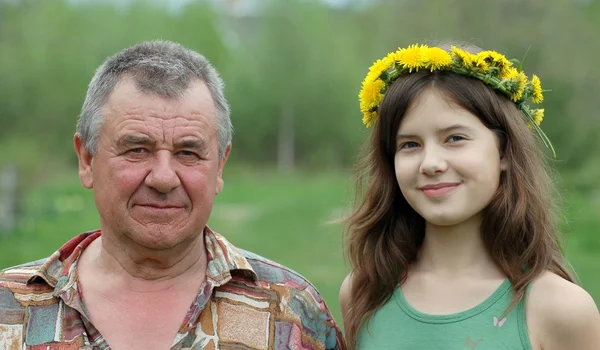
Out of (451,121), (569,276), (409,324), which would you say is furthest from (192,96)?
(569,276)

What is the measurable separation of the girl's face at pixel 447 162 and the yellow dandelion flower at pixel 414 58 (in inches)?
5.1

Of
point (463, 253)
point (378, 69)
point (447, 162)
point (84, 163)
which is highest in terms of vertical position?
point (378, 69)

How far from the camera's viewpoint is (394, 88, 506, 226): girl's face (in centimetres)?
337

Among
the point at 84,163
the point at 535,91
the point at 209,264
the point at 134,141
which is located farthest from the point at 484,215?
the point at 84,163

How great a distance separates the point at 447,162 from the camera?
3363mm

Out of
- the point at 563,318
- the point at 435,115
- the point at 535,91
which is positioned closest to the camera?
the point at 563,318

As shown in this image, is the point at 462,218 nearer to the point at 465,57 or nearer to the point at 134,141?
the point at 465,57

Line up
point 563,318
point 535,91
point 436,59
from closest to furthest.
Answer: point 563,318, point 436,59, point 535,91

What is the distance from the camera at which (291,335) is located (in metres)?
3.44

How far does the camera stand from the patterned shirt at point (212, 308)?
3.27 meters

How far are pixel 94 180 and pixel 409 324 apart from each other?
1284 mm

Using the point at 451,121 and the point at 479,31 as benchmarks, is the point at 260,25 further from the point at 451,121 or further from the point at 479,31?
the point at 451,121

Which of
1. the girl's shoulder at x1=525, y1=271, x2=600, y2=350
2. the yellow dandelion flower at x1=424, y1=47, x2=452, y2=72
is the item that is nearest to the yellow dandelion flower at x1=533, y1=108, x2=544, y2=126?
the yellow dandelion flower at x1=424, y1=47, x2=452, y2=72

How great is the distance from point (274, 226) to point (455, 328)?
13602 mm
